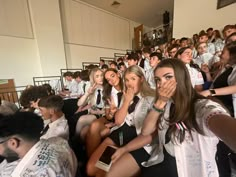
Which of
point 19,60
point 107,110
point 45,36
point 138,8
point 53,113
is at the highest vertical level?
point 138,8

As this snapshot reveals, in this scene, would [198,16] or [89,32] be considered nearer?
[198,16]

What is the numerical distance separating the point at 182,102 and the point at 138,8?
7625 millimetres

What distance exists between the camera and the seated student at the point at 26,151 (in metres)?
0.71

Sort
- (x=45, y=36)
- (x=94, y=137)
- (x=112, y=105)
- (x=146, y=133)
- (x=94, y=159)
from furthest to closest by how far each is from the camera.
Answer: (x=45, y=36)
(x=112, y=105)
(x=94, y=137)
(x=94, y=159)
(x=146, y=133)

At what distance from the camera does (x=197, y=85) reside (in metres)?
1.87

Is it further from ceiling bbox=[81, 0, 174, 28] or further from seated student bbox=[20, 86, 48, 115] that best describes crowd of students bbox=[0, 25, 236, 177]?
ceiling bbox=[81, 0, 174, 28]

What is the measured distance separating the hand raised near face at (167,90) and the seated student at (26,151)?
2.00 ft

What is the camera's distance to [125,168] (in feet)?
3.48

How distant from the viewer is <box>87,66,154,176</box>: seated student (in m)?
1.27

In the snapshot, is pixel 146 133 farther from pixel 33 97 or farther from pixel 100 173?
pixel 33 97

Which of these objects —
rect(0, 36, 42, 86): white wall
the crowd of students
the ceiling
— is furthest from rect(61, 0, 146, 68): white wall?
the crowd of students

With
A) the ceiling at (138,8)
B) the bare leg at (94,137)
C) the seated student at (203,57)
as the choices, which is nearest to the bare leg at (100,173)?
the bare leg at (94,137)

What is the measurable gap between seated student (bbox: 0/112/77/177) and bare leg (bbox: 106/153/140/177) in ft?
1.09

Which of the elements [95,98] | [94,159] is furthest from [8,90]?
[94,159]
